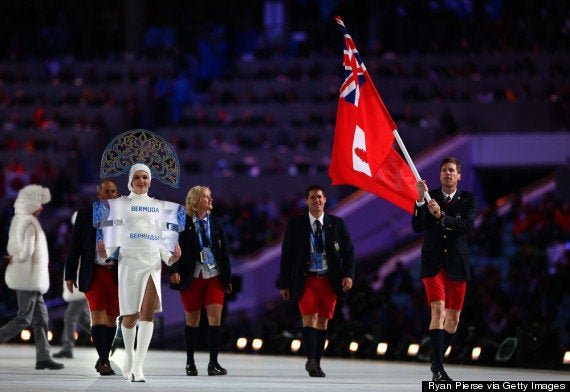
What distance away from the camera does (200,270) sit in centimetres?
1297

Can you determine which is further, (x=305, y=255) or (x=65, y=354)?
(x=65, y=354)

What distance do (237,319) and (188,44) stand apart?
20391 millimetres

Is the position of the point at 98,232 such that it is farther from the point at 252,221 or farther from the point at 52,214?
the point at 52,214

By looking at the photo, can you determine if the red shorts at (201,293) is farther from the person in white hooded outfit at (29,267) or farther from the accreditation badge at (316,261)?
the person in white hooded outfit at (29,267)

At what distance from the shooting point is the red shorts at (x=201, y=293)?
42.5 ft

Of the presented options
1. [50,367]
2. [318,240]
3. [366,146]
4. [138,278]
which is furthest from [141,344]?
[366,146]

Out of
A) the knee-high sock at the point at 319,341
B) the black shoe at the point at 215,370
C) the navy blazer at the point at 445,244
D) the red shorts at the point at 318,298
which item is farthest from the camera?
the knee-high sock at the point at 319,341

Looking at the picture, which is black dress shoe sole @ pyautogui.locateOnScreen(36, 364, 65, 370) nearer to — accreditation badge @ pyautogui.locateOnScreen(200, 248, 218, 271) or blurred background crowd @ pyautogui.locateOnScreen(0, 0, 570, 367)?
accreditation badge @ pyautogui.locateOnScreen(200, 248, 218, 271)

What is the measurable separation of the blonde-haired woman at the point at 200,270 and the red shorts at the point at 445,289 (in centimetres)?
219

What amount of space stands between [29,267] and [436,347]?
4.41 metres

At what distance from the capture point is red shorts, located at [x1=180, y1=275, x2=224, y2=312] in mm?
12953

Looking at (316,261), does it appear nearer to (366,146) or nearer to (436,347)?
(366,146)

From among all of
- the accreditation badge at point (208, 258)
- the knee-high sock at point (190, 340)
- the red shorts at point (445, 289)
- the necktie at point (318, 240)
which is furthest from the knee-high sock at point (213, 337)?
the red shorts at point (445, 289)

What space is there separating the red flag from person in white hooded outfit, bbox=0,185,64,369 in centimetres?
319
